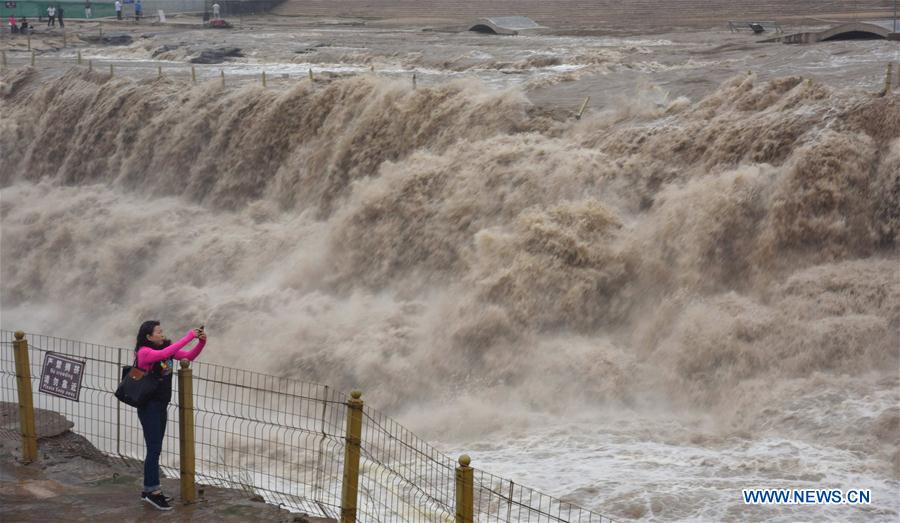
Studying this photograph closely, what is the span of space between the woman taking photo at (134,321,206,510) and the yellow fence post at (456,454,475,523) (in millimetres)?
2004

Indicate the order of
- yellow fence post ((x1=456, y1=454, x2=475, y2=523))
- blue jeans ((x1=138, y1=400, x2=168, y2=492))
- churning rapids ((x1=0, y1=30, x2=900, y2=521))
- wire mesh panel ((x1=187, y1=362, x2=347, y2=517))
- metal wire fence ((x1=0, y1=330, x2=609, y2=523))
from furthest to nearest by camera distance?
churning rapids ((x1=0, y1=30, x2=900, y2=521)) → wire mesh panel ((x1=187, y1=362, x2=347, y2=517)) → metal wire fence ((x1=0, y1=330, x2=609, y2=523)) → blue jeans ((x1=138, y1=400, x2=168, y2=492)) → yellow fence post ((x1=456, y1=454, x2=475, y2=523))

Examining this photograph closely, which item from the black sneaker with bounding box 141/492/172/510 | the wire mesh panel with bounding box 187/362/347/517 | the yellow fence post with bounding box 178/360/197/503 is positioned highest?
the yellow fence post with bounding box 178/360/197/503

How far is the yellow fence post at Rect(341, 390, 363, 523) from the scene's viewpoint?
6.11 metres

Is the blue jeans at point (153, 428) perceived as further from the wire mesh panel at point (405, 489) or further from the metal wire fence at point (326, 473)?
the wire mesh panel at point (405, 489)

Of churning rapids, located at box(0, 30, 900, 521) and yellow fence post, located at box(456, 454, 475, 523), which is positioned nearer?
yellow fence post, located at box(456, 454, 475, 523)

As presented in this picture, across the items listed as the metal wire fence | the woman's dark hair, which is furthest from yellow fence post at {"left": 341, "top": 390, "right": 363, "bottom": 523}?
the woman's dark hair

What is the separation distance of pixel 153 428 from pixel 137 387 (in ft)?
1.08

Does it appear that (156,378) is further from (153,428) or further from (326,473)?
(326,473)

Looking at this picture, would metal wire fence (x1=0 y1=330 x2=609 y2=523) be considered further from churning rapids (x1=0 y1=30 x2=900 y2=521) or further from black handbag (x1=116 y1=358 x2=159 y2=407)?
black handbag (x1=116 y1=358 x2=159 y2=407)

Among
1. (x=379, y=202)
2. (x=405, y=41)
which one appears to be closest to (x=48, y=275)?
(x=379, y=202)

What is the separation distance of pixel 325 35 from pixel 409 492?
28761 millimetres

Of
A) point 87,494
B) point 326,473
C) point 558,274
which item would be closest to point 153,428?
point 87,494

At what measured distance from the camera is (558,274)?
13047 millimetres

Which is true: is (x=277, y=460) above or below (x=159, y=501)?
below
